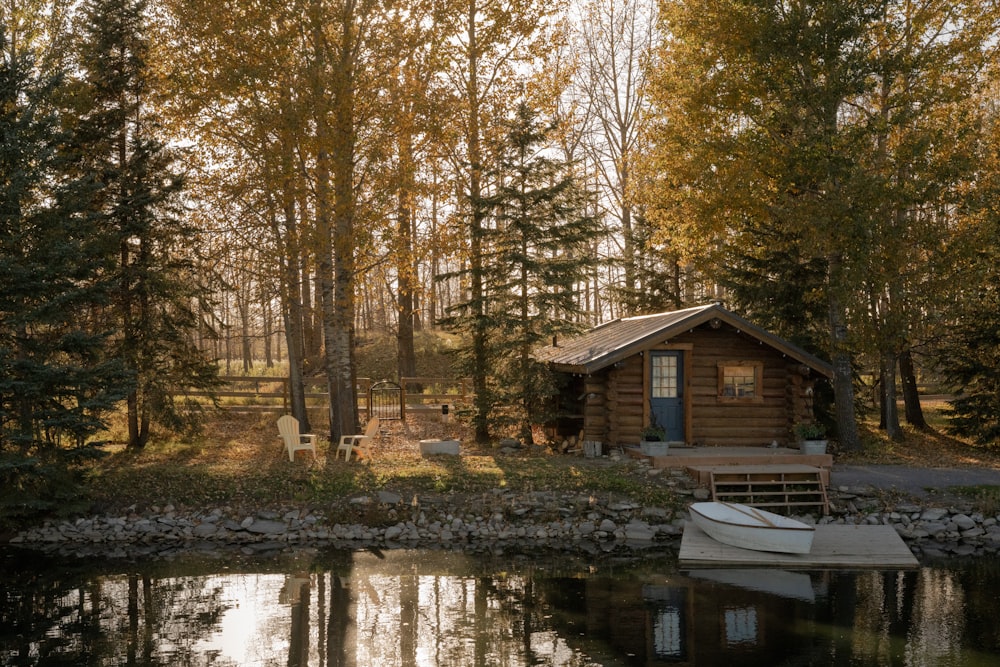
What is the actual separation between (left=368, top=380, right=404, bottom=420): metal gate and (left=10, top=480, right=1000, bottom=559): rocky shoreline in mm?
8364

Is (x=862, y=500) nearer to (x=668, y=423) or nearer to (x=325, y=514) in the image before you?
(x=668, y=423)

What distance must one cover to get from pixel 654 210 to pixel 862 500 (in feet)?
28.9

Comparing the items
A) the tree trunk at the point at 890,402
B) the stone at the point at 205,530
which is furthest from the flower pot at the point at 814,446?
the stone at the point at 205,530

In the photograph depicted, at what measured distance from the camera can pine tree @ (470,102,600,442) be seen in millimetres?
20812

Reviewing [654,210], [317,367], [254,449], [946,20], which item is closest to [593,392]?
[654,210]

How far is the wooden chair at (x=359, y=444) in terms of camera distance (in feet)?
62.3

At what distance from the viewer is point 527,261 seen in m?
20.8

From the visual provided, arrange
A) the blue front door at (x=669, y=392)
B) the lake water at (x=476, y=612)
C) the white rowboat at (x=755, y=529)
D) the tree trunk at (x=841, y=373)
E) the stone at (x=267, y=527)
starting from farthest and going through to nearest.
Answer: the tree trunk at (x=841, y=373) < the blue front door at (x=669, y=392) < the stone at (x=267, y=527) < the white rowboat at (x=755, y=529) < the lake water at (x=476, y=612)

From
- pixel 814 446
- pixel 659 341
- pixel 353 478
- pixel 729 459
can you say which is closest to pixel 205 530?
pixel 353 478

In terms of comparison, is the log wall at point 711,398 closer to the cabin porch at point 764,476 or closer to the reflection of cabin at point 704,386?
the reflection of cabin at point 704,386

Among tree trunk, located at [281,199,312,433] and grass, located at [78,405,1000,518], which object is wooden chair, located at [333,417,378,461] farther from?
tree trunk, located at [281,199,312,433]

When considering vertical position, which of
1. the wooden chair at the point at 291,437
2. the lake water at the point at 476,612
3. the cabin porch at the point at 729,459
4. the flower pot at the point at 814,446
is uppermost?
the wooden chair at the point at 291,437

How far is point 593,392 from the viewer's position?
19.6 m

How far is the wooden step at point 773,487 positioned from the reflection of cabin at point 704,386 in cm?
256
